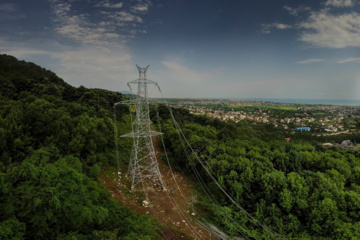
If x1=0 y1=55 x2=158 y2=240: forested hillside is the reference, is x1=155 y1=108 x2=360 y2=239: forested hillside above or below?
below

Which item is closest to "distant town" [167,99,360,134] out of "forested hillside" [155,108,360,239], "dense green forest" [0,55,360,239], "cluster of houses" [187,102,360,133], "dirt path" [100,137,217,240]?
"cluster of houses" [187,102,360,133]

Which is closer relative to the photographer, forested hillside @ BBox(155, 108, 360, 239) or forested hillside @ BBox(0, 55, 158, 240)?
forested hillside @ BBox(0, 55, 158, 240)

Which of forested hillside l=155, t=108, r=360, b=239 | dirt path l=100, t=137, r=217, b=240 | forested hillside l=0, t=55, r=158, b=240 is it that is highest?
forested hillside l=0, t=55, r=158, b=240

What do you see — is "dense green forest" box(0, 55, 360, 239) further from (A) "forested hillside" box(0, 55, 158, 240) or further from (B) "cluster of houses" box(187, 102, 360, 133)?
(B) "cluster of houses" box(187, 102, 360, 133)

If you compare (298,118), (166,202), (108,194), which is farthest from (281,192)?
(298,118)

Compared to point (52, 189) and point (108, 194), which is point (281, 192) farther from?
point (52, 189)

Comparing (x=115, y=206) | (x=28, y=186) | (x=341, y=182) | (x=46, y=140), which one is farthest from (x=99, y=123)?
(x=341, y=182)

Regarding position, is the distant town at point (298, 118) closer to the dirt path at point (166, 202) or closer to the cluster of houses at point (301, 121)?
the cluster of houses at point (301, 121)

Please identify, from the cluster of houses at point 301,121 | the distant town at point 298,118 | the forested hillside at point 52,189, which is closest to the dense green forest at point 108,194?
the forested hillside at point 52,189
